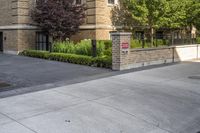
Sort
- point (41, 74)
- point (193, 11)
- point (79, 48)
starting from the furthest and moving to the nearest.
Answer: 1. point (193, 11)
2. point (79, 48)
3. point (41, 74)

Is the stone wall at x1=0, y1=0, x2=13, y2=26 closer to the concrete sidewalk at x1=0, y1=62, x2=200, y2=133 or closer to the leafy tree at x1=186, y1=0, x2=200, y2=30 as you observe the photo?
the leafy tree at x1=186, y1=0, x2=200, y2=30

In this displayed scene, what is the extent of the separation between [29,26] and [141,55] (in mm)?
8964

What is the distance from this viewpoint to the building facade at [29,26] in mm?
21062

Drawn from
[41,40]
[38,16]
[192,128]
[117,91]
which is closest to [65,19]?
[38,16]

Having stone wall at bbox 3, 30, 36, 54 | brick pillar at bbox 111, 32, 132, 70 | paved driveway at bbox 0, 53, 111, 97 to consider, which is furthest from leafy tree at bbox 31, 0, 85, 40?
brick pillar at bbox 111, 32, 132, 70

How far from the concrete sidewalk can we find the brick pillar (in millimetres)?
2928

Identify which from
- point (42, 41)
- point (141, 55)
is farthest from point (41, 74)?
point (42, 41)

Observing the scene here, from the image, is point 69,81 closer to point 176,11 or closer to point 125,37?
point 125,37

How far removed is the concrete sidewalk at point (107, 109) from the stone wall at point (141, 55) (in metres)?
3.04

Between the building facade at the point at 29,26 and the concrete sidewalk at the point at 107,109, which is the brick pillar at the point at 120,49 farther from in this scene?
the building facade at the point at 29,26

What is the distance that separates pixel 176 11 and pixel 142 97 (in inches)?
457

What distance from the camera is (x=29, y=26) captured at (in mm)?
21297

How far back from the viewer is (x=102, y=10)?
848 inches

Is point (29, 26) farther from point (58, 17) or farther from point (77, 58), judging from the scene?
point (77, 58)
